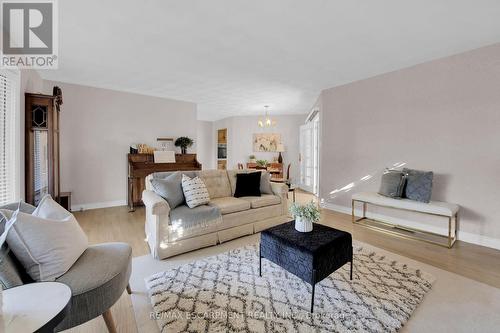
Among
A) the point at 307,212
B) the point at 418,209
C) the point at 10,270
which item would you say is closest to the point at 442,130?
the point at 418,209

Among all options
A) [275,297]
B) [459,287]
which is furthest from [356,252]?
[275,297]

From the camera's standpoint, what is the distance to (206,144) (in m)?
9.31

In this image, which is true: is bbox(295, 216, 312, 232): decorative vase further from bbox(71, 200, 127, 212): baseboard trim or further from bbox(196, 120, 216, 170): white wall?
bbox(196, 120, 216, 170): white wall

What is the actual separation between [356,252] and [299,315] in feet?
4.58

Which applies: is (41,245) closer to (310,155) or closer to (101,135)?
(101,135)

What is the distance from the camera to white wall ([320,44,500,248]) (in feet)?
9.60

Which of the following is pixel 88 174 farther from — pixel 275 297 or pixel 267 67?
pixel 275 297

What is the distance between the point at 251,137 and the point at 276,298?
663 centimetres

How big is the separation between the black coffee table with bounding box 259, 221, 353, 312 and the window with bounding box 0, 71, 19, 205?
3245mm

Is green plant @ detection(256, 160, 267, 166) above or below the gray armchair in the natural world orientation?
above

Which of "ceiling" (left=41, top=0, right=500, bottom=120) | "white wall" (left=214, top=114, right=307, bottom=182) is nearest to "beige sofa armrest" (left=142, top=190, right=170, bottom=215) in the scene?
"ceiling" (left=41, top=0, right=500, bottom=120)

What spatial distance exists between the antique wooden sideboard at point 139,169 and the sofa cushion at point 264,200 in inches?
94.3

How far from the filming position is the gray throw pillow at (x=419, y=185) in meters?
3.22

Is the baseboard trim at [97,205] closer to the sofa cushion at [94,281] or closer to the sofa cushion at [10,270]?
the sofa cushion at [94,281]
